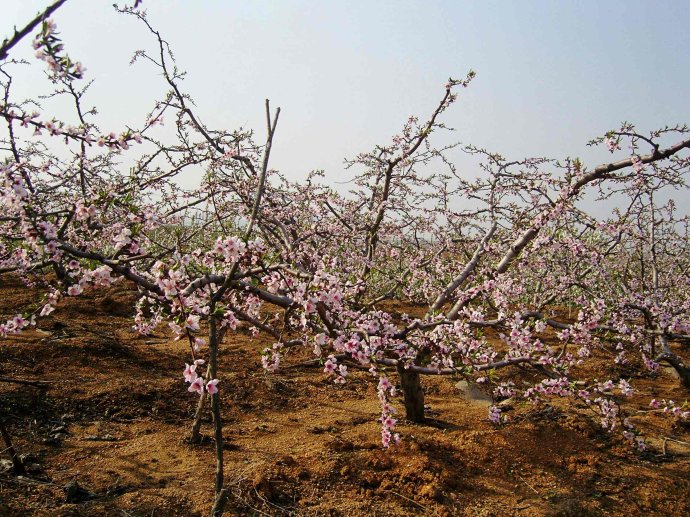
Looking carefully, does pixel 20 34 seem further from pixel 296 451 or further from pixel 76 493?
pixel 296 451

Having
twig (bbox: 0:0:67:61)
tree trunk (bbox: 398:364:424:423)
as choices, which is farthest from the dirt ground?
twig (bbox: 0:0:67:61)

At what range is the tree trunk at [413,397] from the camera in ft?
15.8

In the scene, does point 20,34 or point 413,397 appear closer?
point 20,34

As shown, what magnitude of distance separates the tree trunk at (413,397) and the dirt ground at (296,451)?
0.14m

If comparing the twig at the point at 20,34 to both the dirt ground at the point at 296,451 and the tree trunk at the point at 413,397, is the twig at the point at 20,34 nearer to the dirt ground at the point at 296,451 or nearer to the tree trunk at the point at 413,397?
the dirt ground at the point at 296,451

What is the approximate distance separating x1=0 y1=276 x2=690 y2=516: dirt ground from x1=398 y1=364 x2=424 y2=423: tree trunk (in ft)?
0.45

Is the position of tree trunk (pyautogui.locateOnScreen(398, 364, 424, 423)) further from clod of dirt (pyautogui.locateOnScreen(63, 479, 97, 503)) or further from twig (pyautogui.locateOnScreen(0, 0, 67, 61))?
twig (pyautogui.locateOnScreen(0, 0, 67, 61))

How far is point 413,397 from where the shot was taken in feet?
16.1

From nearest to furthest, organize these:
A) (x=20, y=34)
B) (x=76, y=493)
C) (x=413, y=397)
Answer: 1. (x=20, y=34)
2. (x=76, y=493)
3. (x=413, y=397)

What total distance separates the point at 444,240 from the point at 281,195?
8.59 ft

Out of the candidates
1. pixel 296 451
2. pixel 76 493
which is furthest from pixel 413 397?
pixel 76 493

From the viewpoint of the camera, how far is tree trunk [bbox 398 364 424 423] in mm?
4801

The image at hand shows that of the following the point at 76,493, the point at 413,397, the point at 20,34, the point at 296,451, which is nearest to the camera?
the point at 20,34

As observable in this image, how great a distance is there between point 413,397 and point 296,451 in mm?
1327
